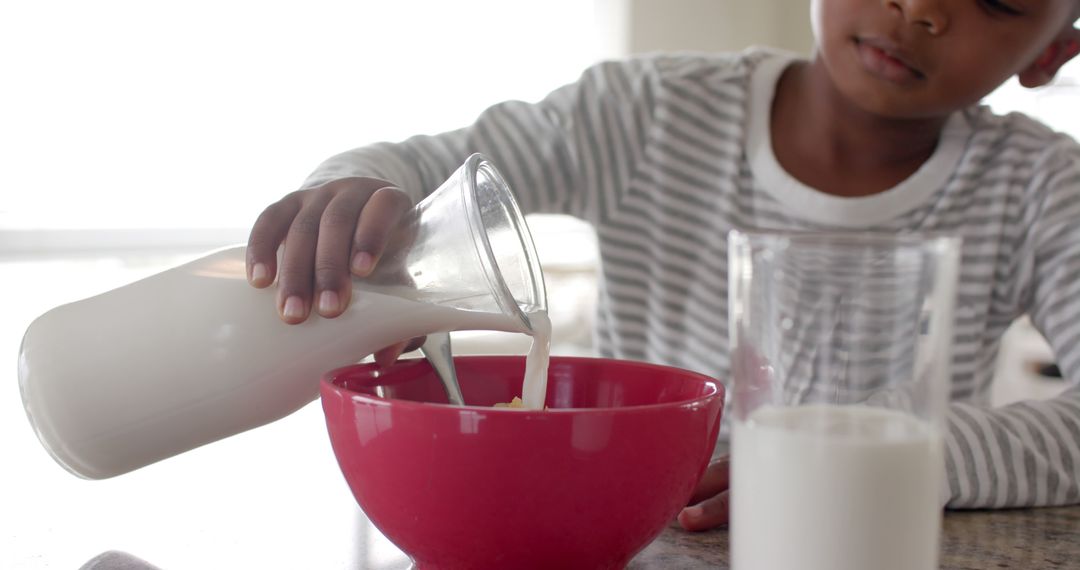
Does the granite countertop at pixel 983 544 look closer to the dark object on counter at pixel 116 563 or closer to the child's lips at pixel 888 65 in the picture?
the dark object on counter at pixel 116 563

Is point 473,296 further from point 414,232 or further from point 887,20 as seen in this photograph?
point 887,20

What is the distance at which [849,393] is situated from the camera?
1.19 ft

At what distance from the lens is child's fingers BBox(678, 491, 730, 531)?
607 millimetres

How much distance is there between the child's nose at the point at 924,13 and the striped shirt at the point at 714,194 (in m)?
0.23

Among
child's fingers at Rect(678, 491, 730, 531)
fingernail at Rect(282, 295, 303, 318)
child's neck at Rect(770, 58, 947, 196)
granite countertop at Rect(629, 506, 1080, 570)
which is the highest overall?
child's neck at Rect(770, 58, 947, 196)

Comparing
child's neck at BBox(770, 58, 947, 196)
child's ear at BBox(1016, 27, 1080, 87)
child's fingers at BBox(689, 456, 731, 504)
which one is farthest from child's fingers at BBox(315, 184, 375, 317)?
child's ear at BBox(1016, 27, 1080, 87)

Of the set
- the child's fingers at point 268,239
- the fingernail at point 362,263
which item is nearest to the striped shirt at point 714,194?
the child's fingers at point 268,239

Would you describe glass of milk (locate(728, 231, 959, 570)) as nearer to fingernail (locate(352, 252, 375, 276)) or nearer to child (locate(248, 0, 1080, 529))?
fingernail (locate(352, 252, 375, 276))

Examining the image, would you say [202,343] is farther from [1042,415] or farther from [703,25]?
[703,25]

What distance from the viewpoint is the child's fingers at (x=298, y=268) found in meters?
0.54

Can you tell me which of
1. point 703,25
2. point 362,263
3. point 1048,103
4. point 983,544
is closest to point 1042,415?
point 983,544

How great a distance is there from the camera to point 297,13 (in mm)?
2154

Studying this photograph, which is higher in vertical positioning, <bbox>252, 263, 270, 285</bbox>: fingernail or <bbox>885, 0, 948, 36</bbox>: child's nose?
<bbox>885, 0, 948, 36</bbox>: child's nose

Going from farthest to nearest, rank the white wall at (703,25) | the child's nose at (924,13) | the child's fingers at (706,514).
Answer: the white wall at (703,25), the child's nose at (924,13), the child's fingers at (706,514)
